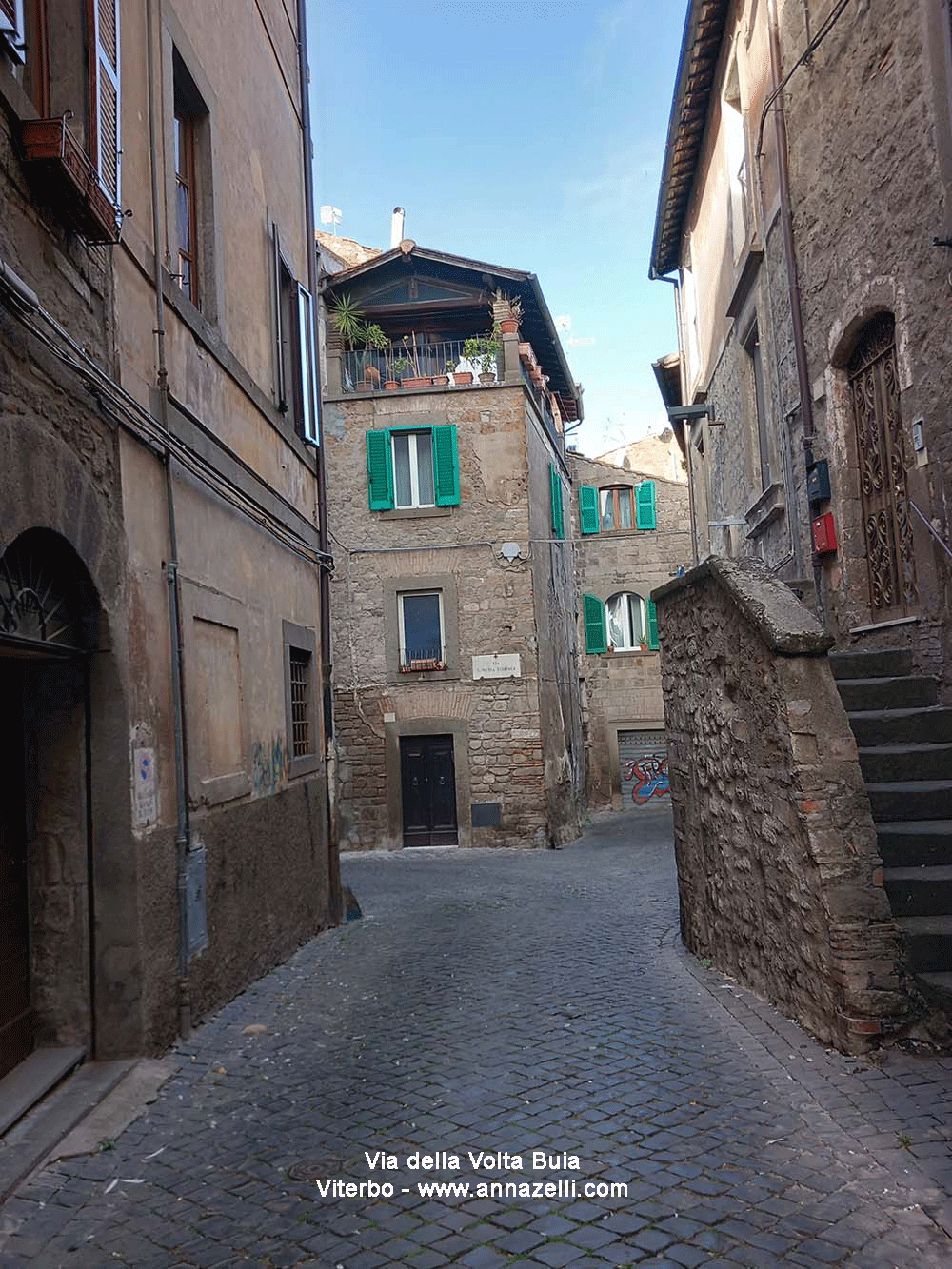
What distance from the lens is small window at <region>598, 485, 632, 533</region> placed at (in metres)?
23.9

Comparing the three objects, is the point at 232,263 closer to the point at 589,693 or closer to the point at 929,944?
the point at 929,944

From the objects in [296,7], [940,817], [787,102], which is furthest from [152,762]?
[296,7]

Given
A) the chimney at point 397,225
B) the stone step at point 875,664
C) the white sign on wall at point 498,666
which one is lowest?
the stone step at point 875,664

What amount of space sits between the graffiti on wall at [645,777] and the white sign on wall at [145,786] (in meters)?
18.7

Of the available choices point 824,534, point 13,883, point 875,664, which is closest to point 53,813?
point 13,883

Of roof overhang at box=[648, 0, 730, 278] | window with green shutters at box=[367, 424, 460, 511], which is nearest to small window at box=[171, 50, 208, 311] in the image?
roof overhang at box=[648, 0, 730, 278]

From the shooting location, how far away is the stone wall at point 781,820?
447 centimetres

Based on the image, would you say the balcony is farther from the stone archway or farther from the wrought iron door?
the wrought iron door

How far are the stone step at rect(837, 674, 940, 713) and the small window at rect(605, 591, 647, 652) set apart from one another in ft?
55.9

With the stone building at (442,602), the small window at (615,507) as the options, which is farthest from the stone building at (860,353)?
the small window at (615,507)

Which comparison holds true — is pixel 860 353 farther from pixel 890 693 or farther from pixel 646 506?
pixel 646 506

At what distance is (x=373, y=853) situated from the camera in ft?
56.5

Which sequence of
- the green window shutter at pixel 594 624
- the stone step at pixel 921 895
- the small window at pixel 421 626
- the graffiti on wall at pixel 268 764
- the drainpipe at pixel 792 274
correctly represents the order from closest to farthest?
the stone step at pixel 921 895 < the graffiti on wall at pixel 268 764 < the drainpipe at pixel 792 274 < the small window at pixel 421 626 < the green window shutter at pixel 594 624

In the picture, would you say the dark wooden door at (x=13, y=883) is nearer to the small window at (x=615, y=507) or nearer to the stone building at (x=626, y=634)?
the stone building at (x=626, y=634)
